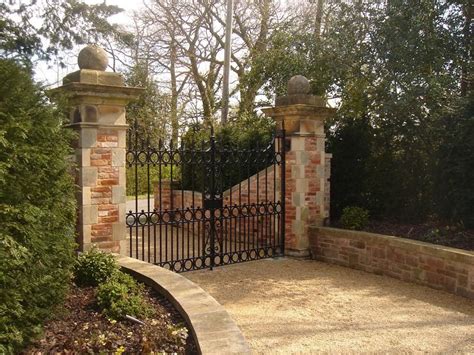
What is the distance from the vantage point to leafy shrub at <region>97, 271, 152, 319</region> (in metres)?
3.45

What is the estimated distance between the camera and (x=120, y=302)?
11.5 ft

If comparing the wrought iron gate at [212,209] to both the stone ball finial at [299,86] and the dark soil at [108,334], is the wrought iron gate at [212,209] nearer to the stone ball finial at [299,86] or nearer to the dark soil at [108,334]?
the stone ball finial at [299,86]

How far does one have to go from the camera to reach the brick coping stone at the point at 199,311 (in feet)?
9.29

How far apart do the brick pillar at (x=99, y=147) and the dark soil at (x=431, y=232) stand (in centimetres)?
432

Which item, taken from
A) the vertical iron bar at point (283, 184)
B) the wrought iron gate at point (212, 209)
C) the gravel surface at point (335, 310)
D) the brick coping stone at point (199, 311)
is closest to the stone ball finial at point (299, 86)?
the vertical iron bar at point (283, 184)

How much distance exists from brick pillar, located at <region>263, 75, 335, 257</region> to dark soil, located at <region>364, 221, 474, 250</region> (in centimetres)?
105

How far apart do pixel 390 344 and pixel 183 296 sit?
206cm

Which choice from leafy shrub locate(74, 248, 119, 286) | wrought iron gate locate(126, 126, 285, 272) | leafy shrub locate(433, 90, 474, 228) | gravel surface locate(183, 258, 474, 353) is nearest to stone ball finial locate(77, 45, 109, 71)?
wrought iron gate locate(126, 126, 285, 272)

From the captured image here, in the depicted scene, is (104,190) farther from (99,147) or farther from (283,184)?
(283,184)

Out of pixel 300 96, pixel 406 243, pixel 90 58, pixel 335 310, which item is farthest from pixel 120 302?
pixel 300 96

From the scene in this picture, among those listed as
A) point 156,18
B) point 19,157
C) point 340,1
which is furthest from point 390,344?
point 156,18

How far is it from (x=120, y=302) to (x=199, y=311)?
62cm

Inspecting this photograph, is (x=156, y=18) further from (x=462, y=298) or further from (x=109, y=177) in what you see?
(x=462, y=298)

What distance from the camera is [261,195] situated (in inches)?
357
